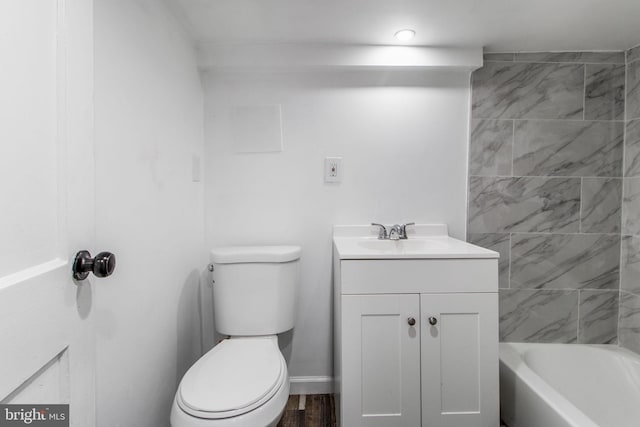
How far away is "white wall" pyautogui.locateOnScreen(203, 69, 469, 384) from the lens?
1.74 m

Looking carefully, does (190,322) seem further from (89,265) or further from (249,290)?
(89,265)

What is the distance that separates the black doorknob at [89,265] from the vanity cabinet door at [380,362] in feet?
2.83

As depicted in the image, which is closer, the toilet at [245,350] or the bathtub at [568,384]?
the toilet at [245,350]

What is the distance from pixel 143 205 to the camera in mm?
1132

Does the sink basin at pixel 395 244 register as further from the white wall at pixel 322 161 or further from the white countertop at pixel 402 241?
the white wall at pixel 322 161

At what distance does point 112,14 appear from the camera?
0.96 m

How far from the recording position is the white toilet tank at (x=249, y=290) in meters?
1.50

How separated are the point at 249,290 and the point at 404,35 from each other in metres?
1.50

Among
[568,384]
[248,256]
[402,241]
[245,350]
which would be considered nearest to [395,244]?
[402,241]

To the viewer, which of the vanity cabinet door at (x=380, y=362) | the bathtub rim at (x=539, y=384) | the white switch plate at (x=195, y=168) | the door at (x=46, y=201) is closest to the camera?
the door at (x=46, y=201)

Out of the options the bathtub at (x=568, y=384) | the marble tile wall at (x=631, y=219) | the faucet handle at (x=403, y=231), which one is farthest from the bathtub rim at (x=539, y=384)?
the faucet handle at (x=403, y=231)

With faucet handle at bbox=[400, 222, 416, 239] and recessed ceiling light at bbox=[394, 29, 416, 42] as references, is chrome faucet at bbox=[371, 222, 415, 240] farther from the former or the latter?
recessed ceiling light at bbox=[394, 29, 416, 42]

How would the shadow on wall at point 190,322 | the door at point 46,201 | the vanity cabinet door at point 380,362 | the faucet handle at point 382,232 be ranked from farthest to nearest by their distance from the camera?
the faucet handle at point 382,232 < the shadow on wall at point 190,322 < the vanity cabinet door at point 380,362 < the door at point 46,201

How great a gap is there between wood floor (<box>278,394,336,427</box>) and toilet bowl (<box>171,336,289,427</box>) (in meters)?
0.51
